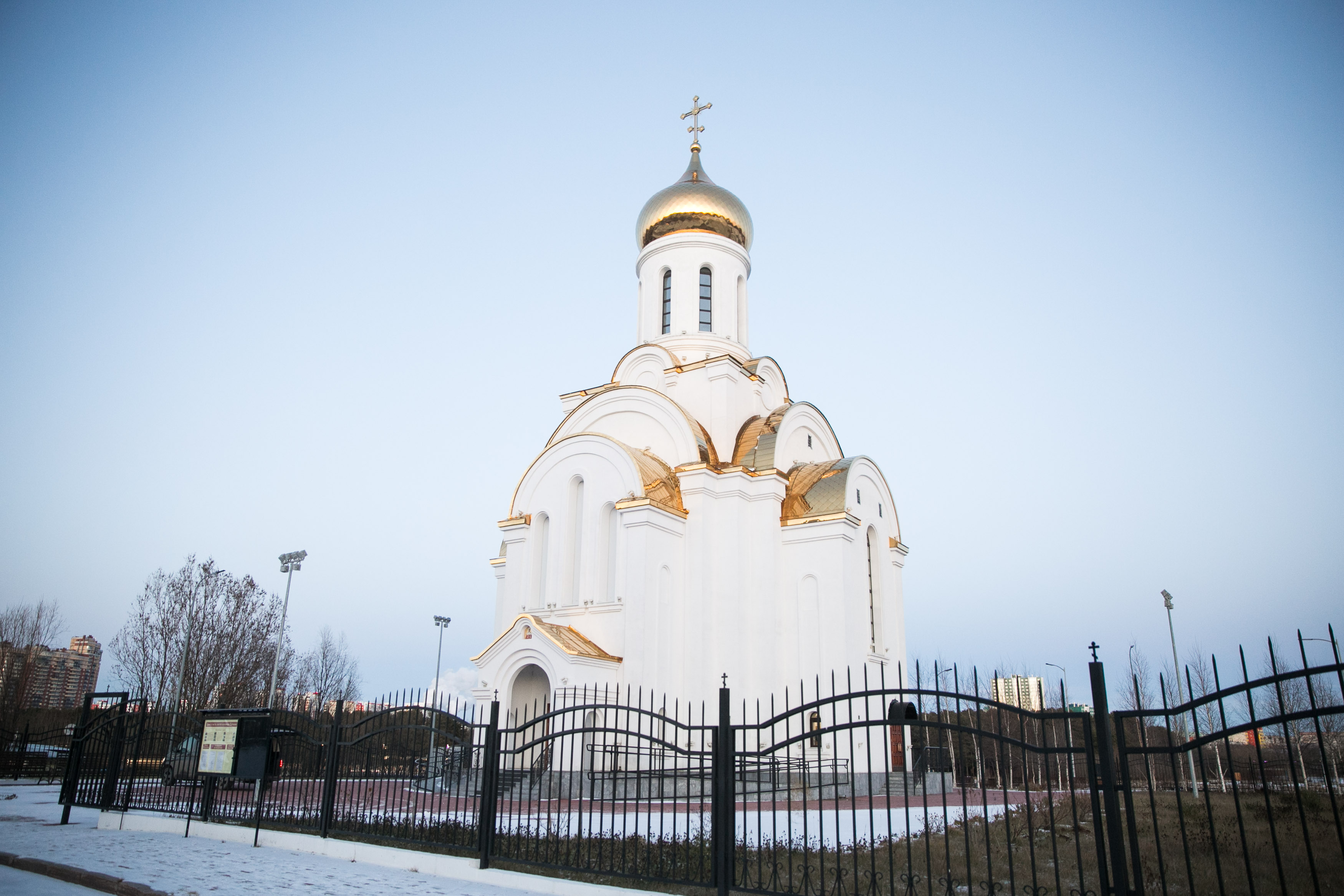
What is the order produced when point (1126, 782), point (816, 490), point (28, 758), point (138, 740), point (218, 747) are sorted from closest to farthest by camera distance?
point (1126, 782) < point (218, 747) < point (138, 740) < point (816, 490) < point (28, 758)

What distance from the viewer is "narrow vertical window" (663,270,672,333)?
77.3 feet

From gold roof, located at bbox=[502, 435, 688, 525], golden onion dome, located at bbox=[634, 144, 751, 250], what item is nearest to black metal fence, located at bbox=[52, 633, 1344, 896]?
gold roof, located at bbox=[502, 435, 688, 525]

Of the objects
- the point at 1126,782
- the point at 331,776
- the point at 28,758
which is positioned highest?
the point at 1126,782

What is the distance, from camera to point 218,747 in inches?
407

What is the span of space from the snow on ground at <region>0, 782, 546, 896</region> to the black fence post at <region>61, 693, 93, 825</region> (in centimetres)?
79

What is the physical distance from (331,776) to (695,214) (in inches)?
703

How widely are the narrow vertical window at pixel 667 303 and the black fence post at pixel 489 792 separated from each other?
1635cm

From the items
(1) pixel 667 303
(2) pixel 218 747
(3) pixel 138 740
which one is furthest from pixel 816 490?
(3) pixel 138 740

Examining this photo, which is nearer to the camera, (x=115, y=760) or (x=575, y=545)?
(x=115, y=760)

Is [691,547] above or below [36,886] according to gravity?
above

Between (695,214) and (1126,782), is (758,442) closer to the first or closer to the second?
(695,214)

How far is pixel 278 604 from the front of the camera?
30.2 m

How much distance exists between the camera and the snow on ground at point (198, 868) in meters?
6.89

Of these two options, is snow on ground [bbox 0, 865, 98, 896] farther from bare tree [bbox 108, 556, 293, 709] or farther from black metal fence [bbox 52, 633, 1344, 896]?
bare tree [bbox 108, 556, 293, 709]
